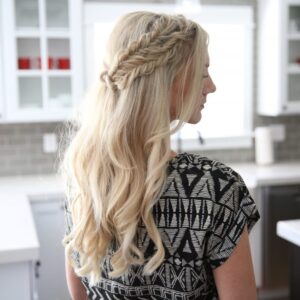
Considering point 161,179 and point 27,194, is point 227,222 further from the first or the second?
point 27,194

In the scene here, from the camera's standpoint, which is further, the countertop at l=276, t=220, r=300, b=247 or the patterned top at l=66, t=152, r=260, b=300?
the countertop at l=276, t=220, r=300, b=247

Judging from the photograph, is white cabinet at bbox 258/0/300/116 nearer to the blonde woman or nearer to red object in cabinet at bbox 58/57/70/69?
red object in cabinet at bbox 58/57/70/69

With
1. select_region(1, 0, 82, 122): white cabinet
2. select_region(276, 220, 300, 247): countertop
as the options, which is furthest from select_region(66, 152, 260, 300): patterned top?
select_region(1, 0, 82, 122): white cabinet

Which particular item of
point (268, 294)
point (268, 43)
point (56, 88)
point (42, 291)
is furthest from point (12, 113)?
point (268, 294)

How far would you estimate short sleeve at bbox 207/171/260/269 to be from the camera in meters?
0.91

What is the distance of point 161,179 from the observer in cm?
90

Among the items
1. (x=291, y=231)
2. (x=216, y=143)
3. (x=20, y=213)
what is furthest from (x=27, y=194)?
(x=291, y=231)

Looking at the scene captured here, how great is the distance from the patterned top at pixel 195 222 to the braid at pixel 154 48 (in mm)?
192

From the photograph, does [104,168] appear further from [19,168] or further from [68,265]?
[19,168]

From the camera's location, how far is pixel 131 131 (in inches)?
36.3

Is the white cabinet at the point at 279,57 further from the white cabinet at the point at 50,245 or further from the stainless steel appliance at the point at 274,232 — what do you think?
the white cabinet at the point at 50,245

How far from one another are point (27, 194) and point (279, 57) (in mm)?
2016

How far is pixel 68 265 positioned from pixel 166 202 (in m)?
0.38

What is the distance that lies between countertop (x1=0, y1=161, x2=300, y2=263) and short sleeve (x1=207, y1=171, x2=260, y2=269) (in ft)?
3.16
